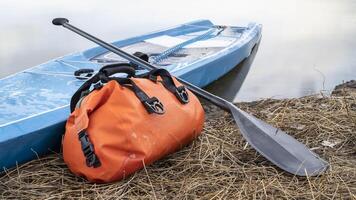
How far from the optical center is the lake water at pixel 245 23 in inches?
191

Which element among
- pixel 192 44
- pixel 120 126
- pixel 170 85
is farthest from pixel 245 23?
pixel 120 126

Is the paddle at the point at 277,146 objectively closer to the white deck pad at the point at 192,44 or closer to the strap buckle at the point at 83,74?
the strap buckle at the point at 83,74

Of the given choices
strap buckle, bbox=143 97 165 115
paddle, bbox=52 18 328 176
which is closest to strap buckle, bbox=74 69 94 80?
paddle, bbox=52 18 328 176

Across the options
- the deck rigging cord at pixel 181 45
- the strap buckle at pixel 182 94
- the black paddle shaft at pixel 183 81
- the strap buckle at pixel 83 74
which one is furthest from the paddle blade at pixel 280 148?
the deck rigging cord at pixel 181 45

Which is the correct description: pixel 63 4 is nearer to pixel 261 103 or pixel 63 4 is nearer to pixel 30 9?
pixel 30 9

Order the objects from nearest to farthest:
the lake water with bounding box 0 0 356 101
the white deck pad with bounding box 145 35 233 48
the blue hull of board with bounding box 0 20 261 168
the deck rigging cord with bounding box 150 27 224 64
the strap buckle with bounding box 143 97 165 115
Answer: the strap buckle with bounding box 143 97 165 115 → the blue hull of board with bounding box 0 20 261 168 → the deck rigging cord with bounding box 150 27 224 64 → the white deck pad with bounding box 145 35 233 48 → the lake water with bounding box 0 0 356 101

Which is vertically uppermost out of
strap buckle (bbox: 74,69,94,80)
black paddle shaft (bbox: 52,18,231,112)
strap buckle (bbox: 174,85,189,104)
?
strap buckle (bbox: 174,85,189,104)

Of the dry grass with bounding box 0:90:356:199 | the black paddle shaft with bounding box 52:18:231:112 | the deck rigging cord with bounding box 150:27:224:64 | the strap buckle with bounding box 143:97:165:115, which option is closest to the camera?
the dry grass with bounding box 0:90:356:199

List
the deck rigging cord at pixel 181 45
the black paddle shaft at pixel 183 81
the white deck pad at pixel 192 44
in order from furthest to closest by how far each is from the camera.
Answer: the white deck pad at pixel 192 44
the deck rigging cord at pixel 181 45
the black paddle shaft at pixel 183 81

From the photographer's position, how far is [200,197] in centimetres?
204

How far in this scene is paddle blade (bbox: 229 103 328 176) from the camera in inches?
89.0

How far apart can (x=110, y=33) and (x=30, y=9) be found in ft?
6.90

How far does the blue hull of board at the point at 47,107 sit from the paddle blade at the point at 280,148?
920 millimetres

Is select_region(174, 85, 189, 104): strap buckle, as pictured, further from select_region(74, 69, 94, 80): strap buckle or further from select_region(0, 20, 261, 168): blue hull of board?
select_region(74, 69, 94, 80): strap buckle
